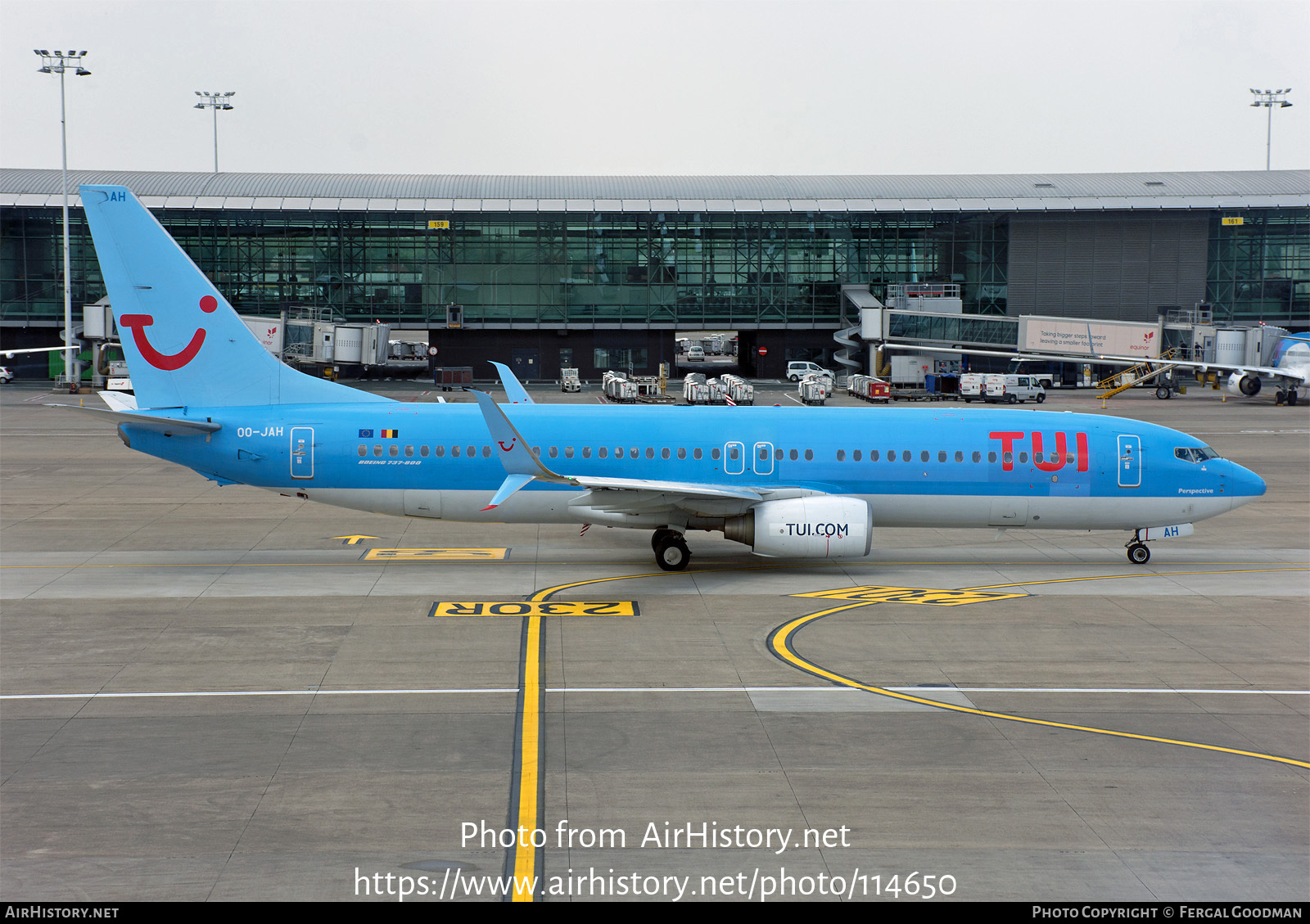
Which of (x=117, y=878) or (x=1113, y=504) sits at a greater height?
(x=1113, y=504)

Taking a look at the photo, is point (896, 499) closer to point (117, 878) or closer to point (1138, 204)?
point (117, 878)

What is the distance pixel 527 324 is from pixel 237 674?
84.7m

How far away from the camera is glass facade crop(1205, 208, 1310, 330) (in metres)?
101

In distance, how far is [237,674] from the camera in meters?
19.5

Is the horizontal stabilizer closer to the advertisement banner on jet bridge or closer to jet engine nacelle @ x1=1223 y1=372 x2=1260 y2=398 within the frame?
the advertisement banner on jet bridge

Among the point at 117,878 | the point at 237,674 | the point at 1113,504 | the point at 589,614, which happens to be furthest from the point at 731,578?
the point at 117,878

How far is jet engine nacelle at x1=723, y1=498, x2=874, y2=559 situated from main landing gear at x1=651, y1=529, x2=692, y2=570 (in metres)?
2.07

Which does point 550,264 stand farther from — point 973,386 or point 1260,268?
point 1260,268

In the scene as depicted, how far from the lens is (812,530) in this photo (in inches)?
1040

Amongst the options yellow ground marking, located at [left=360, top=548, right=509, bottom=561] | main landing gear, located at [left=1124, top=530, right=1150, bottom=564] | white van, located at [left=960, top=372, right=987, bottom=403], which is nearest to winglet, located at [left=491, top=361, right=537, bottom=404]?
yellow ground marking, located at [left=360, top=548, right=509, bottom=561]

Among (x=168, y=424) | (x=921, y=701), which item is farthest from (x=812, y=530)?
(x=168, y=424)

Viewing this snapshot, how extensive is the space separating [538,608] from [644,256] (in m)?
81.1

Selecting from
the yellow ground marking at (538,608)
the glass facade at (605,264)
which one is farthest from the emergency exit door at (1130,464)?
the glass facade at (605,264)

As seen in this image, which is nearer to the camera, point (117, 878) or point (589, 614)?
point (117, 878)
